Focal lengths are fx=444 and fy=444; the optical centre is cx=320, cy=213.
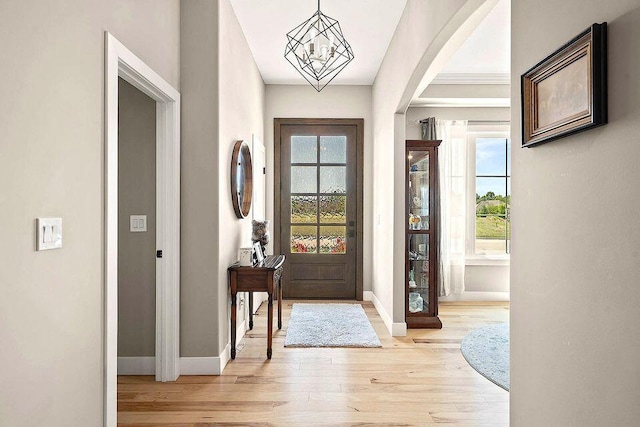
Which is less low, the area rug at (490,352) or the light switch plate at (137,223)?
the light switch plate at (137,223)

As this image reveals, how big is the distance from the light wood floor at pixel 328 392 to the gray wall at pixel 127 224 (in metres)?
0.34

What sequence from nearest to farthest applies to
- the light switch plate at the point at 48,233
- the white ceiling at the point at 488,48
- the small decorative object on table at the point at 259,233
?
1. the light switch plate at the point at 48,233
2. the white ceiling at the point at 488,48
3. the small decorative object on table at the point at 259,233

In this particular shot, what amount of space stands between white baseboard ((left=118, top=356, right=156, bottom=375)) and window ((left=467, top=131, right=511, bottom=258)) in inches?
160

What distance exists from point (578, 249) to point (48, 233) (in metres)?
1.68

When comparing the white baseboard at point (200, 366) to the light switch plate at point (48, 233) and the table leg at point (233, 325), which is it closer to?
the table leg at point (233, 325)

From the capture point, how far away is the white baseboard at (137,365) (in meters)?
3.19

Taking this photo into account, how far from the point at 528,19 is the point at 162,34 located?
2146 mm

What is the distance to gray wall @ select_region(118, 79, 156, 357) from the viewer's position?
10.4 feet

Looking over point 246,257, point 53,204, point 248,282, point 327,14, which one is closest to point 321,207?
point 246,257

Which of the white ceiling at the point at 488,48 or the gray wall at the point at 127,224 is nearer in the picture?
the gray wall at the point at 127,224

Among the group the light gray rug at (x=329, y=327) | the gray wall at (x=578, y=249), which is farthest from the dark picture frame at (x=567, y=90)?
the light gray rug at (x=329, y=327)

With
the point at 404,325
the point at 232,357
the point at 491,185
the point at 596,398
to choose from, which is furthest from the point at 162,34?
the point at 491,185

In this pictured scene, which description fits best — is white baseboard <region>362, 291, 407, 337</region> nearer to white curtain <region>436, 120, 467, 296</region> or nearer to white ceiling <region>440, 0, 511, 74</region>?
white curtain <region>436, 120, 467, 296</region>

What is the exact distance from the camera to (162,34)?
9.05 ft
